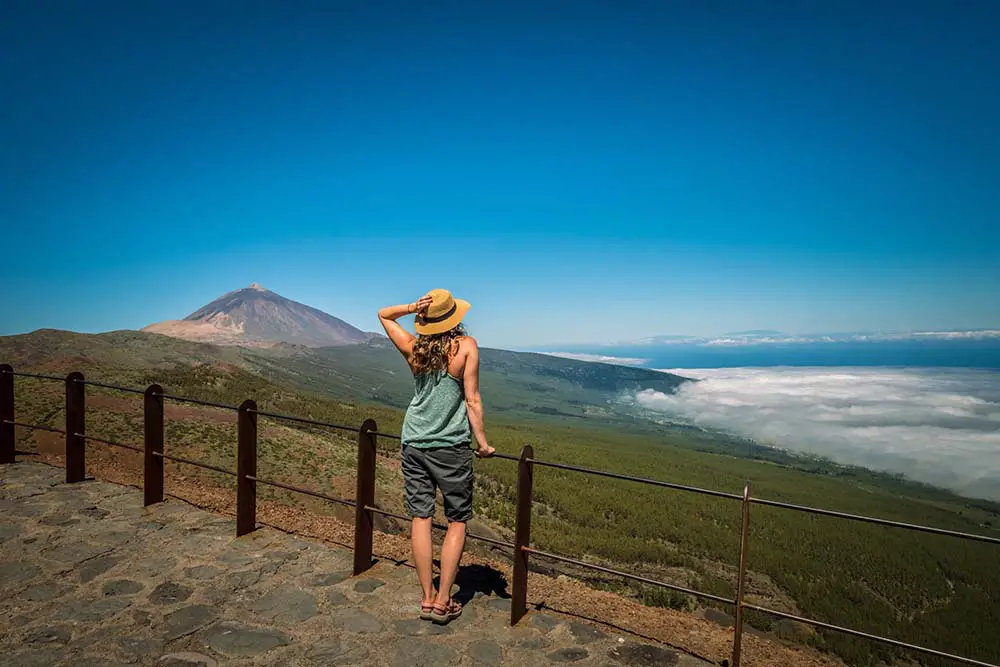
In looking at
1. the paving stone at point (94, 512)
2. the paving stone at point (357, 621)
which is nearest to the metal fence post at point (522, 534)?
the paving stone at point (357, 621)

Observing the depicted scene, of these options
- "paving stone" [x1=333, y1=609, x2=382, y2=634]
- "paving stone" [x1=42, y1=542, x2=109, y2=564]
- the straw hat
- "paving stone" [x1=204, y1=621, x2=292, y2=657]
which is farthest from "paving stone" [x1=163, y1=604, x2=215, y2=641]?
the straw hat

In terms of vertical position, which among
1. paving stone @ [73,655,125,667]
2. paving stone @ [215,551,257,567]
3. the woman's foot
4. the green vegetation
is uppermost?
the woman's foot

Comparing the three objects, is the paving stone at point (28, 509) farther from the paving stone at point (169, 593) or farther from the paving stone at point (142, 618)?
the paving stone at point (142, 618)

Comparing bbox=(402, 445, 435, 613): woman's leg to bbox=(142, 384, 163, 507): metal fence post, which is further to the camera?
bbox=(142, 384, 163, 507): metal fence post

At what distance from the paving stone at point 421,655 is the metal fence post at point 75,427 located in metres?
5.62

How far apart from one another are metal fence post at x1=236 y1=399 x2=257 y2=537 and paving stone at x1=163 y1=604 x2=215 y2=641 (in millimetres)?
1495

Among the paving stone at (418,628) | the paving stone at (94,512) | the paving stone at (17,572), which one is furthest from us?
the paving stone at (94,512)

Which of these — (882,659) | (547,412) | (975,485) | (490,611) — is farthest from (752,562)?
(975,485)

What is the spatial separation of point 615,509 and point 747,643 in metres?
37.7

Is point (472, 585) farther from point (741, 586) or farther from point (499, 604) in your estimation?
point (741, 586)

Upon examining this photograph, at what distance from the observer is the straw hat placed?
4082 millimetres

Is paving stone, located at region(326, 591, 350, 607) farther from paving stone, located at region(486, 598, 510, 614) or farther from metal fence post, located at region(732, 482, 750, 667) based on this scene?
metal fence post, located at region(732, 482, 750, 667)

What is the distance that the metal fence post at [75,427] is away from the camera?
7.21 m

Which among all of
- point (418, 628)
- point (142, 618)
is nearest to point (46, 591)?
point (142, 618)
